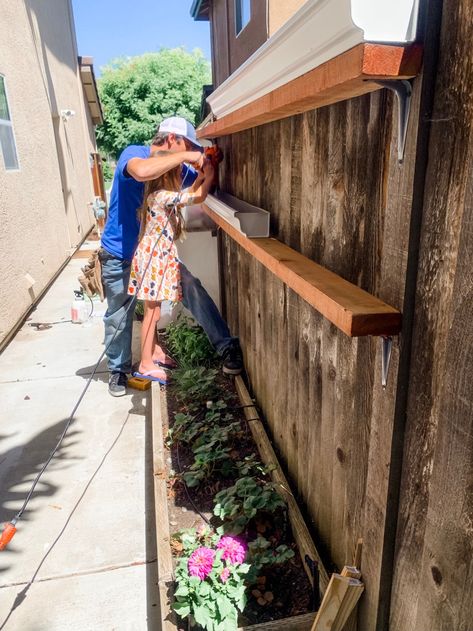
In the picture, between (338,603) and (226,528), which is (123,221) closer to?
(226,528)

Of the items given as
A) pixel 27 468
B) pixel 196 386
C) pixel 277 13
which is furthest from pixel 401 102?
pixel 277 13

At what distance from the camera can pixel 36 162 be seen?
761 cm

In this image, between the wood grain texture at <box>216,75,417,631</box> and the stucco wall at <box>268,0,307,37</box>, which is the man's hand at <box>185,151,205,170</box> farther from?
the stucco wall at <box>268,0,307,37</box>

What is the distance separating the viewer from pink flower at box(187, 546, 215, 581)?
180cm

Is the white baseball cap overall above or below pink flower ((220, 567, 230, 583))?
above

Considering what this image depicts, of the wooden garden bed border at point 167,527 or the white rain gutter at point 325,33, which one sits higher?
the white rain gutter at point 325,33

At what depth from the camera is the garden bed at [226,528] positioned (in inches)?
70.7

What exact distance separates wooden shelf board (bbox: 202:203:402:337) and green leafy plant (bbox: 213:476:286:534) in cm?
109

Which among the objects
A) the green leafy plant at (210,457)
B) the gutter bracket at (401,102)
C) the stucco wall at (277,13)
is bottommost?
the green leafy plant at (210,457)

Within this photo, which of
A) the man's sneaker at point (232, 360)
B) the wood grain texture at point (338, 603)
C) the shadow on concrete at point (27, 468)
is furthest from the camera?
the man's sneaker at point (232, 360)

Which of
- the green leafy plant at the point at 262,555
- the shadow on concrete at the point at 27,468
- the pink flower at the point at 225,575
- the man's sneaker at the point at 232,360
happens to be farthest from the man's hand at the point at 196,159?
the pink flower at the point at 225,575

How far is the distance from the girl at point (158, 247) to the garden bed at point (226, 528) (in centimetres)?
73

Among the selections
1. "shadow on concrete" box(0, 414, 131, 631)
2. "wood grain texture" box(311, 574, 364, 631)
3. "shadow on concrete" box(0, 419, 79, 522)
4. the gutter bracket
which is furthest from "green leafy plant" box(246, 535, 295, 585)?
the gutter bracket

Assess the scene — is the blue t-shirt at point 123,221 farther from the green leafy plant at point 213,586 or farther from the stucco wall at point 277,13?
the green leafy plant at point 213,586
